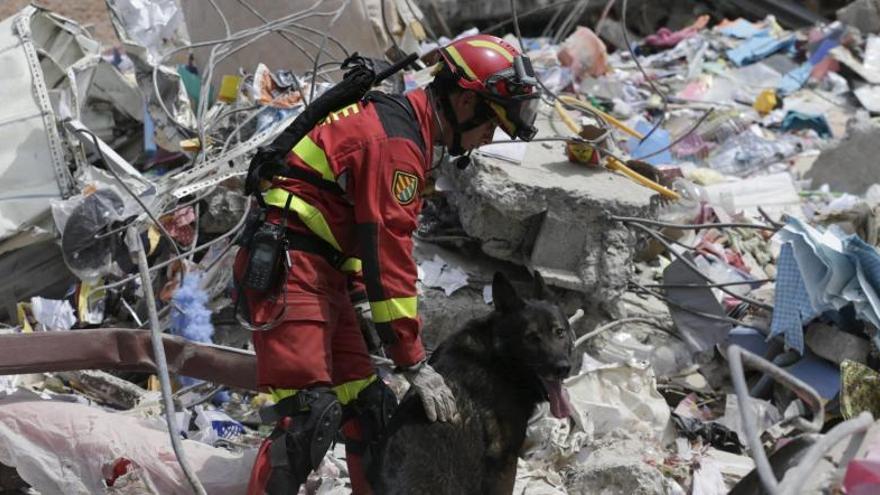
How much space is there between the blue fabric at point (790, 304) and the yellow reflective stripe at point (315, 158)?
261 cm

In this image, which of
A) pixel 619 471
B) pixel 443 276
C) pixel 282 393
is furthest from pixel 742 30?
pixel 282 393

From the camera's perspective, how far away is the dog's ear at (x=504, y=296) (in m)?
3.50

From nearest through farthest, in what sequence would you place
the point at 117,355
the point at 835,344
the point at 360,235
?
the point at 360,235
the point at 117,355
the point at 835,344

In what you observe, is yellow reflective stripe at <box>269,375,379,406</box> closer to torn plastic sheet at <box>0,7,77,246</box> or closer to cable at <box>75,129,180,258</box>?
cable at <box>75,129,180,258</box>

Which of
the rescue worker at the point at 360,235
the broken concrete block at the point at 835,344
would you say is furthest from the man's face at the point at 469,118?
the broken concrete block at the point at 835,344

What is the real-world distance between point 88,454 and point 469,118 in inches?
77.3

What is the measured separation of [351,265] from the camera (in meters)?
3.57

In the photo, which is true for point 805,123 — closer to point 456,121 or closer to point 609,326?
point 609,326

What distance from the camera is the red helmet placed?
11.1 ft

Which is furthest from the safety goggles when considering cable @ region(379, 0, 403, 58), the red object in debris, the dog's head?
cable @ region(379, 0, 403, 58)

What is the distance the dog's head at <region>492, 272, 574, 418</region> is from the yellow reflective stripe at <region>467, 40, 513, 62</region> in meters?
0.75

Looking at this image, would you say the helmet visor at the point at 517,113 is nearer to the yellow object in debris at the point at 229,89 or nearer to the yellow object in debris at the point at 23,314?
the yellow object in debris at the point at 23,314

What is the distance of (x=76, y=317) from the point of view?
5379 millimetres

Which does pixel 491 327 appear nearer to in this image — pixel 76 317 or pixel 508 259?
pixel 508 259
